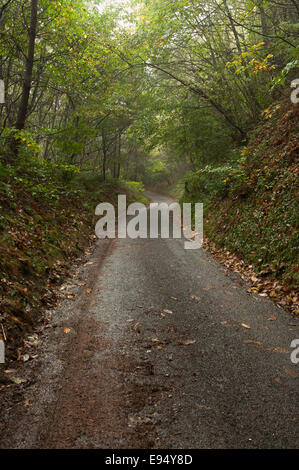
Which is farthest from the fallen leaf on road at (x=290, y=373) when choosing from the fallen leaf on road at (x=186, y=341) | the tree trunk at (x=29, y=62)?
the tree trunk at (x=29, y=62)

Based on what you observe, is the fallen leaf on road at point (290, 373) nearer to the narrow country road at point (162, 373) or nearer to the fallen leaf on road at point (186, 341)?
the narrow country road at point (162, 373)

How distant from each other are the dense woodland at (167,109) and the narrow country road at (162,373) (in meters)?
0.91

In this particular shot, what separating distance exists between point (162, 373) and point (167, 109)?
11129 mm

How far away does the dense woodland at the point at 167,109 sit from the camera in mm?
6078

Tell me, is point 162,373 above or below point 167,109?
below

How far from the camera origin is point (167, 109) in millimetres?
12000

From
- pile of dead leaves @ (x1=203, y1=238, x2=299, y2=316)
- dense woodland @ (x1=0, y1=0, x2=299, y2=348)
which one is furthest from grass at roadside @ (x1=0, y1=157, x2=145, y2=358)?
pile of dead leaves @ (x1=203, y1=238, x2=299, y2=316)

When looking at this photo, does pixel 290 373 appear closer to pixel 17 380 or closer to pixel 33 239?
pixel 17 380

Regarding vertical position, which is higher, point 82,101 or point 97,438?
point 82,101

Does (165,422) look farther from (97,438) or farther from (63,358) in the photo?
(63,358)

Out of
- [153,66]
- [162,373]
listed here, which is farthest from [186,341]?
[153,66]
